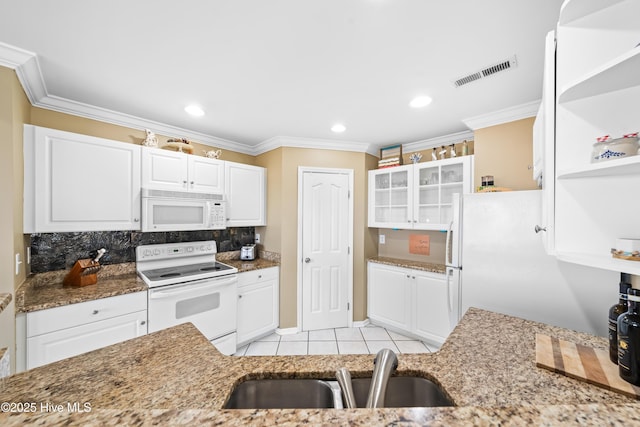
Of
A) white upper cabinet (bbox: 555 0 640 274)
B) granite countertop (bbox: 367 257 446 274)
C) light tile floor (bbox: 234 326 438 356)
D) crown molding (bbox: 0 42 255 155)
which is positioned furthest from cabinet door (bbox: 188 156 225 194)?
white upper cabinet (bbox: 555 0 640 274)

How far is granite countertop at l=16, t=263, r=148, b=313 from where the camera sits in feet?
5.54

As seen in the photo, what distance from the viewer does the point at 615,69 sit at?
0.77 metres

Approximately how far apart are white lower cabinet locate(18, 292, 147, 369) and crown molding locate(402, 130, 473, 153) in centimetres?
330

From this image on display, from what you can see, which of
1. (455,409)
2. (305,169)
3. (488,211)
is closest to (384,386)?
(455,409)

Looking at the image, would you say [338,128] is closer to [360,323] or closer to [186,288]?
[186,288]

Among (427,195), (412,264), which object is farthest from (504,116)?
(412,264)

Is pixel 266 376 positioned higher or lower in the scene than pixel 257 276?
higher

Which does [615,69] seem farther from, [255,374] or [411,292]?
[411,292]

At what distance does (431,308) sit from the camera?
2.77 meters

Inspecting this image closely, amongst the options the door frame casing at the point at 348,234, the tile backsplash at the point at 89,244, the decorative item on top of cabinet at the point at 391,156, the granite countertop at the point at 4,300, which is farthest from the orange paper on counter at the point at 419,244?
the granite countertop at the point at 4,300

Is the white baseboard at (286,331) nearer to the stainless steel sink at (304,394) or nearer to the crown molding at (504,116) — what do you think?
the stainless steel sink at (304,394)

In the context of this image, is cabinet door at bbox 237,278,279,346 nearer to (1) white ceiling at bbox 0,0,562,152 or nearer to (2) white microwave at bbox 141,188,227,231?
(2) white microwave at bbox 141,188,227,231

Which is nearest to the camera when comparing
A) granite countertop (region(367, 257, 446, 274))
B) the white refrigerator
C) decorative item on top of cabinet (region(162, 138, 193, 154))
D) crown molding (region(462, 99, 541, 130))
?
the white refrigerator

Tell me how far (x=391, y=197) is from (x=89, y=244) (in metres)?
3.26
